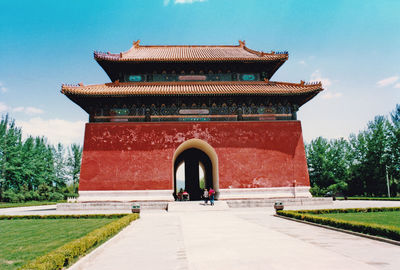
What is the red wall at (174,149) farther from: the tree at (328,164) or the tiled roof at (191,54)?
the tree at (328,164)

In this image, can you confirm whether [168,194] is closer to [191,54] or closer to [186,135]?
[186,135]

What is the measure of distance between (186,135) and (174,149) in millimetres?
1125

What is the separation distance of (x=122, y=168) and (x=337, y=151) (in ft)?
97.9

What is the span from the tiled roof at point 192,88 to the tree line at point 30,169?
2129 cm

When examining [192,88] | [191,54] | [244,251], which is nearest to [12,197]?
[191,54]

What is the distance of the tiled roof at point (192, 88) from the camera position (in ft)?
51.2

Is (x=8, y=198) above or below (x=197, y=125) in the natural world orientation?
below

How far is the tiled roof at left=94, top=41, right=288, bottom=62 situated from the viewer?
17.5 m

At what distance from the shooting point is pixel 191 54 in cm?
1997

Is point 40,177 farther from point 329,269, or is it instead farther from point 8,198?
point 329,269

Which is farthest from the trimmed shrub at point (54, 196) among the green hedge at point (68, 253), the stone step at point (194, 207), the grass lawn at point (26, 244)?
the green hedge at point (68, 253)

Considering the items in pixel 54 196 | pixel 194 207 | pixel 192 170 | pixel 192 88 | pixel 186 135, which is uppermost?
pixel 192 88

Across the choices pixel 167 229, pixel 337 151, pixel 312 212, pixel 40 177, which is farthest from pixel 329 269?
pixel 40 177

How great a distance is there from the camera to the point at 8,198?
29906 mm
